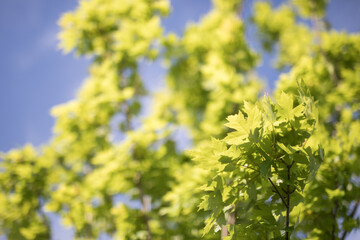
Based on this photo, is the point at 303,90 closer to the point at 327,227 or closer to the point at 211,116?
the point at 327,227

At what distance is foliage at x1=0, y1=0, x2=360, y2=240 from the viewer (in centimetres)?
120

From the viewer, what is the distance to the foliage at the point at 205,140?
47.1 inches

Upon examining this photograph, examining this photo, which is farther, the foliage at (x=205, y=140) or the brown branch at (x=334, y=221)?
the brown branch at (x=334, y=221)

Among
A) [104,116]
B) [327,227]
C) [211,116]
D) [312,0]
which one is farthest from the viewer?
[312,0]

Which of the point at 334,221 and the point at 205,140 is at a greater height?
the point at 205,140

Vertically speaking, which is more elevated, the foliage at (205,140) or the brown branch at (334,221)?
the foliage at (205,140)

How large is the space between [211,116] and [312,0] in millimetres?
6771

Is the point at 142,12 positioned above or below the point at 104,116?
above

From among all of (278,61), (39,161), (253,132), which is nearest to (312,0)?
(278,61)

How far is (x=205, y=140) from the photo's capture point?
3.21 meters

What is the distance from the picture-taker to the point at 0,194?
9086mm

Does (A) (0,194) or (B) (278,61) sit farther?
(B) (278,61)

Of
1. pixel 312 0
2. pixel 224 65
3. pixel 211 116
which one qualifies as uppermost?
pixel 312 0

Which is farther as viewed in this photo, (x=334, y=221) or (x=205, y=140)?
(x=205, y=140)
